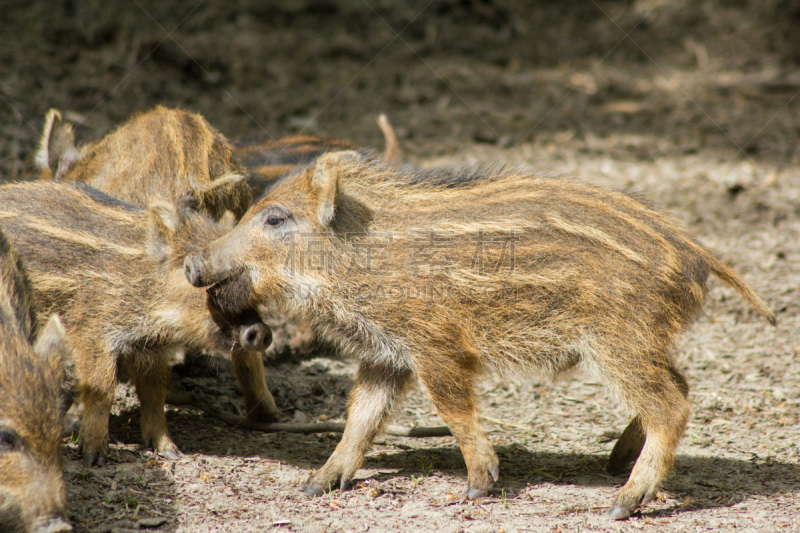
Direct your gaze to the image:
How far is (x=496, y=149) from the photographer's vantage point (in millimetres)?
8344

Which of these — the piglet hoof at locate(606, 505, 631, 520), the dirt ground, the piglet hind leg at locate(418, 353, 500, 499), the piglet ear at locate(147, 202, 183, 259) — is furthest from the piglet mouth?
the piglet hoof at locate(606, 505, 631, 520)

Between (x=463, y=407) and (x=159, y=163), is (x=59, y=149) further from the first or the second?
(x=463, y=407)

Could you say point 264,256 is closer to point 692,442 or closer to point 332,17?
point 692,442

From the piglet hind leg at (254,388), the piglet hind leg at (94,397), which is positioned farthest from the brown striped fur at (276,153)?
the piglet hind leg at (94,397)

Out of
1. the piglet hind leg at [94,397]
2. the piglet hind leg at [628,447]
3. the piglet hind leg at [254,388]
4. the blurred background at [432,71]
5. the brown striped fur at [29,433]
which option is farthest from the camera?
the blurred background at [432,71]

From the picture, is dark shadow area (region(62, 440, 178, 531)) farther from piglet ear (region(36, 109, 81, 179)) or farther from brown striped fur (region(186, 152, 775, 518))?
piglet ear (region(36, 109, 81, 179))

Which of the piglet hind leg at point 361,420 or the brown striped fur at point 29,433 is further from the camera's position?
the piglet hind leg at point 361,420

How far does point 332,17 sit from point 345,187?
7.36 m

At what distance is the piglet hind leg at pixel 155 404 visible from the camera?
4047mm

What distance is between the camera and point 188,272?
3.72 m

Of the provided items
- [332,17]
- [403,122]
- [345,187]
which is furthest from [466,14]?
[345,187]

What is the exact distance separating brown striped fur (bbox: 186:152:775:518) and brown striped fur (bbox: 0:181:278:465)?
36 cm

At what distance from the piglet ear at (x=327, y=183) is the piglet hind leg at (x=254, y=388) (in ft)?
3.60

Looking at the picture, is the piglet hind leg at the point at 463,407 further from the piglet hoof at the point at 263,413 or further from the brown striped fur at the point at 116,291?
the piglet hoof at the point at 263,413
